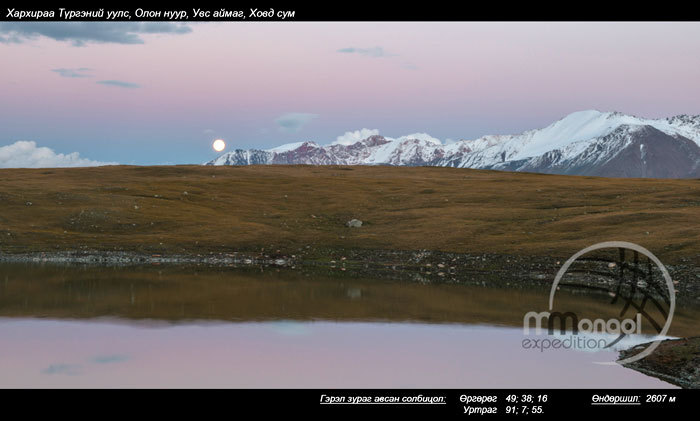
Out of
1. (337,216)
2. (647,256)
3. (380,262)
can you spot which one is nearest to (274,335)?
(380,262)

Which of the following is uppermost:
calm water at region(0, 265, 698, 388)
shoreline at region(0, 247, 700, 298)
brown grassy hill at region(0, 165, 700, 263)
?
brown grassy hill at region(0, 165, 700, 263)

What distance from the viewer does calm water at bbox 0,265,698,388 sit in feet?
90.4

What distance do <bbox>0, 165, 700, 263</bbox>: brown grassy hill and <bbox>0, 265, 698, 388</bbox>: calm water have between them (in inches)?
836

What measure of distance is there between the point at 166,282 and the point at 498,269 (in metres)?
32.4

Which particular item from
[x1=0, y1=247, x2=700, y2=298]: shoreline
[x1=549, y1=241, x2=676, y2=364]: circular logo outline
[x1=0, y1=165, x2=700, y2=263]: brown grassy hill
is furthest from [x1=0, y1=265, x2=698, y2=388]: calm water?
[x1=0, y1=165, x2=700, y2=263]: brown grassy hill

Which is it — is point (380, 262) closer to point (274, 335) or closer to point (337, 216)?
point (337, 216)

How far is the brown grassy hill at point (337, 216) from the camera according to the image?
77.7 m

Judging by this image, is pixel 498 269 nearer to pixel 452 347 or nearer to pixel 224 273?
pixel 224 273

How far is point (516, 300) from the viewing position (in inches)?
2008

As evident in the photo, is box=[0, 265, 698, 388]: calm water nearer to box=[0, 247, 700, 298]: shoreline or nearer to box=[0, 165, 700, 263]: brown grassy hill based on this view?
box=[0, 247, 700, 298]: shoreline

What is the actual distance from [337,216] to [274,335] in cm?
6380

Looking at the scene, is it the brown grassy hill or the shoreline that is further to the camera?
the brown grassy hill

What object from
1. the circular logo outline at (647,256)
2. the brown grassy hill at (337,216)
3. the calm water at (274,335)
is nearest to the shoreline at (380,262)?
the circular logo outline at (647,256)
